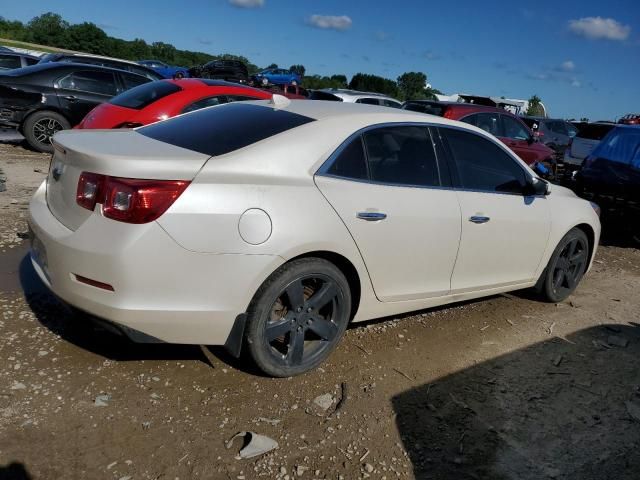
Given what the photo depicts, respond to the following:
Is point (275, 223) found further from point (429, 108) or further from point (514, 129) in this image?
point (514, 129)

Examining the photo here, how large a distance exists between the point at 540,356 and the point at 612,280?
265 cm

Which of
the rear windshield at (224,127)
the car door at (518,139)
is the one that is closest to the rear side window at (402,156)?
the rear windshield at (224,127)

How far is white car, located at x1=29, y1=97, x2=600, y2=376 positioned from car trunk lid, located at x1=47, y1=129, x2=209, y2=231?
0.03ft

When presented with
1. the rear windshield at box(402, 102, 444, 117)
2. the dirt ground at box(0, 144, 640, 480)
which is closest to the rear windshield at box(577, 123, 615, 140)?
the rear windshield at box(402, 102, 444, 117)

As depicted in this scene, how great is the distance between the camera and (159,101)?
7461 mm

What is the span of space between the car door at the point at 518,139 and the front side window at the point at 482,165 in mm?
6403

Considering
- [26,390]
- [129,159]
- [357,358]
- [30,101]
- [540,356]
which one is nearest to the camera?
[129,159]

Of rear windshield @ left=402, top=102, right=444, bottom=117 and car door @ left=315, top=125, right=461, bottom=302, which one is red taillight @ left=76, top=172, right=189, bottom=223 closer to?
car door @ left=315, top=125, right=461, bottom=302

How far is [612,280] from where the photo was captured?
620cm

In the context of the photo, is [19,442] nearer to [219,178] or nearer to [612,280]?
[219,178]

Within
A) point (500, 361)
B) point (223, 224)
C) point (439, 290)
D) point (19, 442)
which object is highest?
point (223, 224)

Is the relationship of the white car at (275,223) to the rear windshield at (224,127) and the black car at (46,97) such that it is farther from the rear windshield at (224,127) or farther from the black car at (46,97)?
the black car at (46,97)

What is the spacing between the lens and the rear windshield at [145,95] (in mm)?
7535

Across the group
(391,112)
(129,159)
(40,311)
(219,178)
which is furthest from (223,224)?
(40,311)
